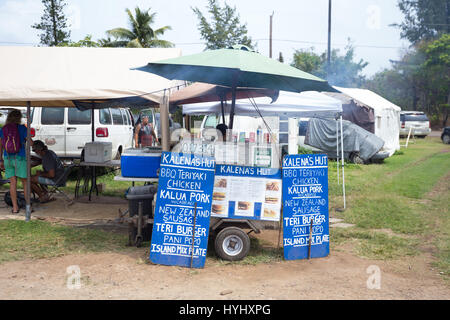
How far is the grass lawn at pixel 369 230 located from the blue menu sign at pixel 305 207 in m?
0.34

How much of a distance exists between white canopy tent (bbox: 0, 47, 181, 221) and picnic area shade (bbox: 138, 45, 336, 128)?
0.54 meters

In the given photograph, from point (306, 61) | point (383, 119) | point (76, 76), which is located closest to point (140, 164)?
point (76, 76)

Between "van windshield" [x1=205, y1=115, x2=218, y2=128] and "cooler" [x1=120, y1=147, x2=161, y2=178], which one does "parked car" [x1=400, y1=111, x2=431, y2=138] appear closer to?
"van windshield" [x1=205, y1=115, x2=218, y2=128]

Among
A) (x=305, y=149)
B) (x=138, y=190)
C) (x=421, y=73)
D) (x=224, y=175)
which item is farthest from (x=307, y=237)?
(x=421, y=73)

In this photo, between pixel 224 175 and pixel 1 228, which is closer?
pixel 224 175

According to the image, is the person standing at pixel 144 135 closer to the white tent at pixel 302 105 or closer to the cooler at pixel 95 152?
the white tent at pixel 302 105

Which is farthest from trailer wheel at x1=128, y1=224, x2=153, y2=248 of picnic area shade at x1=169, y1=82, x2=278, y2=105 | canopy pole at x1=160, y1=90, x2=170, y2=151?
picnic area shade at x1=169, y1=82, x2=278, y2=105

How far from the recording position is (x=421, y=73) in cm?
3950

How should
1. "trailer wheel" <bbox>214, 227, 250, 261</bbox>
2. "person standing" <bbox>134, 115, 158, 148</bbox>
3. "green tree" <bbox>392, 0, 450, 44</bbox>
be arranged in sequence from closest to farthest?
1. "trailer wheel" <bbox>214, 227, 250, 261</bbox>
2. "person standing" <bbox>134, 115, 158, 148</bbox>
3. "green tree" <bbox>392, 0, 450, 44</bbox>

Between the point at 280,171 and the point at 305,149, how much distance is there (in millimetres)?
12769

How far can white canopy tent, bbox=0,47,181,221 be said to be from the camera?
690 centimetres

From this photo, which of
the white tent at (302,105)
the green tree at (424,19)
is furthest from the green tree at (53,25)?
the green tree at (424,19)

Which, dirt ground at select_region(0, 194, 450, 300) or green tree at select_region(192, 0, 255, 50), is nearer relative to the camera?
dirt ground at select_region(0, 194, 450, 300)

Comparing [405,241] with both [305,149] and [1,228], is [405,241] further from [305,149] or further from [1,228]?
[305,149]
